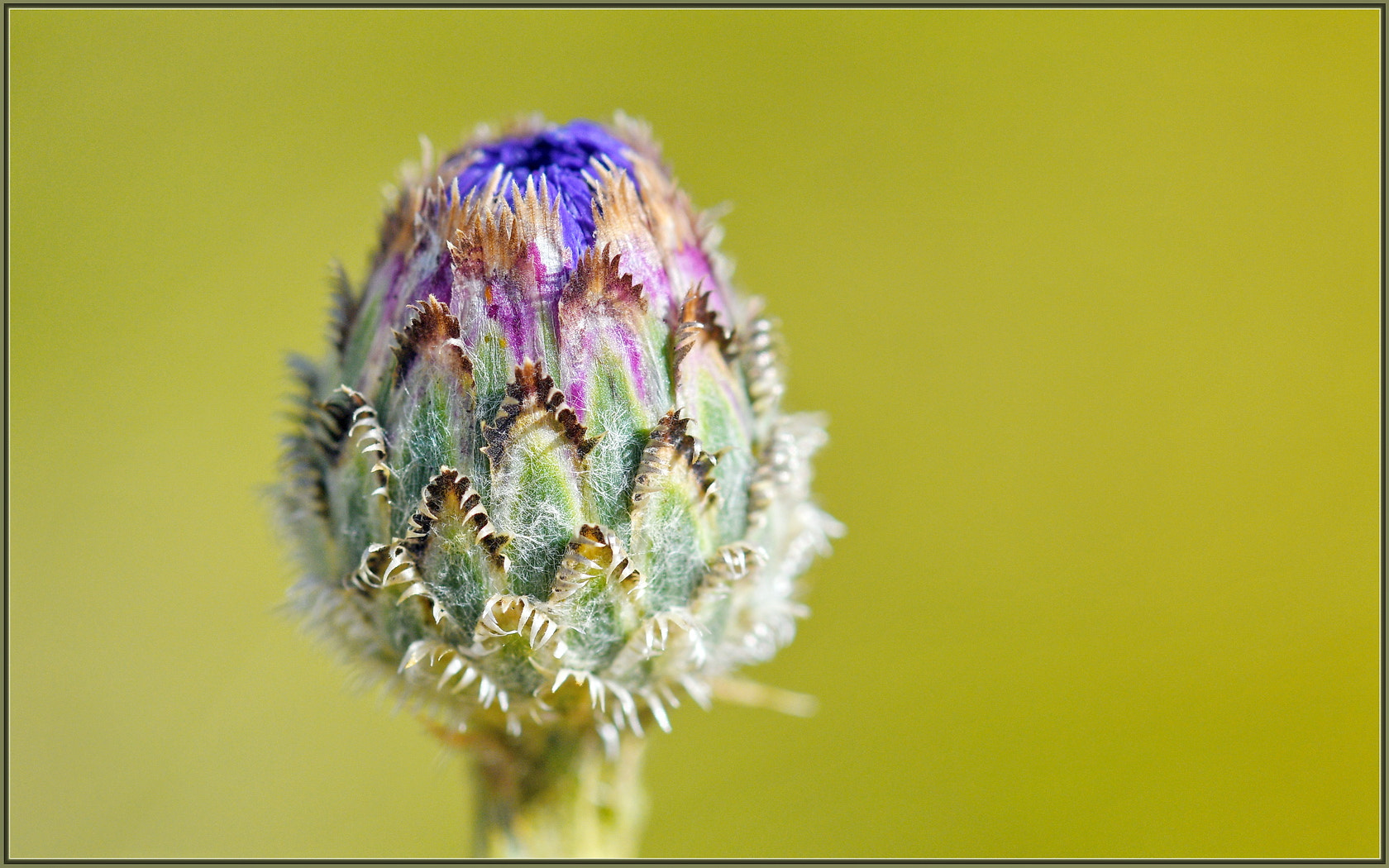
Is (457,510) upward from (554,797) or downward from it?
upward

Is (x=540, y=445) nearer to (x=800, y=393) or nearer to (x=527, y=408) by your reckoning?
(x=527, y=408)

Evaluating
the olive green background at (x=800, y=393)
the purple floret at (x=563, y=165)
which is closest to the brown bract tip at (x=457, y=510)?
the purple floret at (x=563, y=165)

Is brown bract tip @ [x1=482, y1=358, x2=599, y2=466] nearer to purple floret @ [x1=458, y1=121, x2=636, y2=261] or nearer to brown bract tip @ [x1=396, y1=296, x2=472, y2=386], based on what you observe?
brown bract tip @ [x1=396, y1=296, x2=472, y2=386]

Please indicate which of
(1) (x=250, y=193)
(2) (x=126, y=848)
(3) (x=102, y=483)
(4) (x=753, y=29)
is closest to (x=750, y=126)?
(4) (x=753, y=29)

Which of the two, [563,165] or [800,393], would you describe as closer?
[563,165]

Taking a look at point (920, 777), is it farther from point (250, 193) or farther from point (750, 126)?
point (250, 193)

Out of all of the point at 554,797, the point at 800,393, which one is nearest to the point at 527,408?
the point at 554,797
